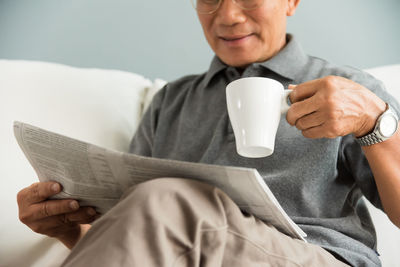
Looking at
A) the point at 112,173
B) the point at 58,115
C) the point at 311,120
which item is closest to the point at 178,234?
the point at 112,173

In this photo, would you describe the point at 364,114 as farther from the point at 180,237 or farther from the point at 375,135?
the point at 180,237

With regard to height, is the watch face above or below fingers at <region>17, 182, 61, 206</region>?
above

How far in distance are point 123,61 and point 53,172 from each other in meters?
0.83

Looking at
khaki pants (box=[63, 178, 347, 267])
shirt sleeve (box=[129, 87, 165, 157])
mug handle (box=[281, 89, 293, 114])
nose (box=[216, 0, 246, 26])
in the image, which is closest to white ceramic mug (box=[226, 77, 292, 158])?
mug handle (box=[281, 89, 293, 114])

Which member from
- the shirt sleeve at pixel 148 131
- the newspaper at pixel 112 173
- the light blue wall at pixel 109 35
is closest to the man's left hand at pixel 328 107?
the newspaper at pixel 112 173

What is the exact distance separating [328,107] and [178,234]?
342 mm

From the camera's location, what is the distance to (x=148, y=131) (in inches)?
46.5

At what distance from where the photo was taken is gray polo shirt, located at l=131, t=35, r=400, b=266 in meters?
0.88

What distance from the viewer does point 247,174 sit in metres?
0.56

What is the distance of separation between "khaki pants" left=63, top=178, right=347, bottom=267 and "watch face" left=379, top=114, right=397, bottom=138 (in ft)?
0.98

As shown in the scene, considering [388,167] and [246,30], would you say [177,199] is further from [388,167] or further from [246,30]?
[246,30]

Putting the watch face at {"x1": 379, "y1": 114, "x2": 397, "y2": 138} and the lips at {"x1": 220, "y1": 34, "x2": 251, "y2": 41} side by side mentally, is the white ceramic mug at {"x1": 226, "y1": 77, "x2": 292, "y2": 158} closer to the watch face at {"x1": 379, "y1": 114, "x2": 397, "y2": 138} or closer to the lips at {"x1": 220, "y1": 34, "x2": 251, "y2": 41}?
the watch face at {"x1": 379, "y1": 114, "x2": 397, "y2": 138}

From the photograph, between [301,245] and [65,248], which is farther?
[65,248]

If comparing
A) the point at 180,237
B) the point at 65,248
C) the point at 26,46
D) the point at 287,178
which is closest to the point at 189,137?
the point at 287,178
